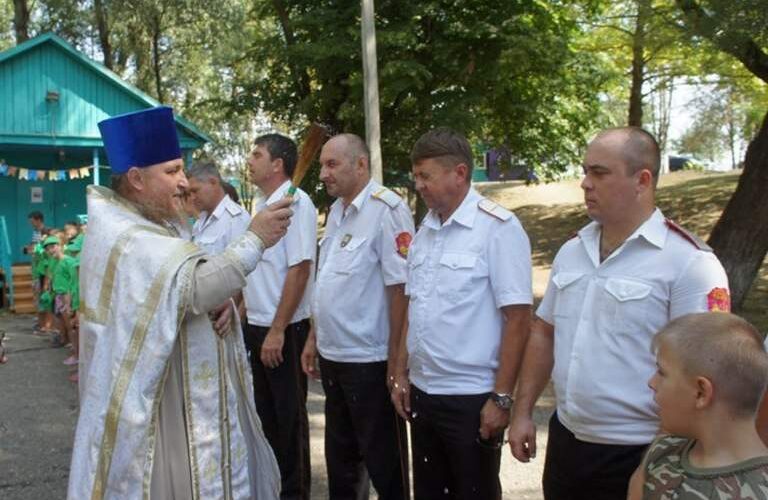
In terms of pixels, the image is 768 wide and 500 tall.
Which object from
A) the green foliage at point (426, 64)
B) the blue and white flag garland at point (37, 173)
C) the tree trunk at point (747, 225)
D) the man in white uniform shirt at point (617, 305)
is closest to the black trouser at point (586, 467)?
the man in white uniform shirt at point (617, 305)

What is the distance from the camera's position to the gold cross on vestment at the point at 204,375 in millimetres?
2752

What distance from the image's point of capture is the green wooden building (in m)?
14.5

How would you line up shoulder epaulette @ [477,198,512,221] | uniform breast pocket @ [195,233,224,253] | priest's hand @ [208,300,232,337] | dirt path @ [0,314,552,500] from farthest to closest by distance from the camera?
1. uniform breast pocket @ [195,233,224,253]
2. dirt path @ [0,314,552,500]
3. shoulder epaulette @ [477,198,512,221]
4. priest's hand @ [208,300,232,337]

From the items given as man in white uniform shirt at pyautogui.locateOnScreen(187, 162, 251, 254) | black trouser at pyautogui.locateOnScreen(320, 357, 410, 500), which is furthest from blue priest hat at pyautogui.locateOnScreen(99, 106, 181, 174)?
man in white uniform shirt at pyautogui.locateOnScreen(187, 162, 251, 254)

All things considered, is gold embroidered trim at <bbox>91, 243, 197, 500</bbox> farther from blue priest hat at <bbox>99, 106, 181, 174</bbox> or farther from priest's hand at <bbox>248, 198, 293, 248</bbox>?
blue priest hat at <bbox>99, 106, 181, 174</bbox>

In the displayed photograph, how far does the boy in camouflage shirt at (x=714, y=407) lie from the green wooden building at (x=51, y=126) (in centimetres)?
1393

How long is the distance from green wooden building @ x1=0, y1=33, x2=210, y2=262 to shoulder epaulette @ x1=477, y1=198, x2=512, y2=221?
12.5 meters

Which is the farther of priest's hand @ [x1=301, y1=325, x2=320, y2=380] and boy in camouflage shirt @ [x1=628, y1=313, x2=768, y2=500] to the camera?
priest's hand @ [x1=301, y1=325, x2=320, y2=380]

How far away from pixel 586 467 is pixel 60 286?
8.41 m

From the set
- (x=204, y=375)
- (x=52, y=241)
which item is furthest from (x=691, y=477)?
(x=52, y=241)

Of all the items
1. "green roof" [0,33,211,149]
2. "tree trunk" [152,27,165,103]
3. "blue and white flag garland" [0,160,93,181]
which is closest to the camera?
"blue and white flag garland" [0,160,93,181]

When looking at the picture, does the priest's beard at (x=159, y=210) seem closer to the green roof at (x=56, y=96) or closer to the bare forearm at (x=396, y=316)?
the bare forearm at (x=396, y=316)

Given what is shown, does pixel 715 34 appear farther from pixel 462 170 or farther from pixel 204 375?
pixel 204 375

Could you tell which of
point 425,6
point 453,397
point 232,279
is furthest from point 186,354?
point 425,6
